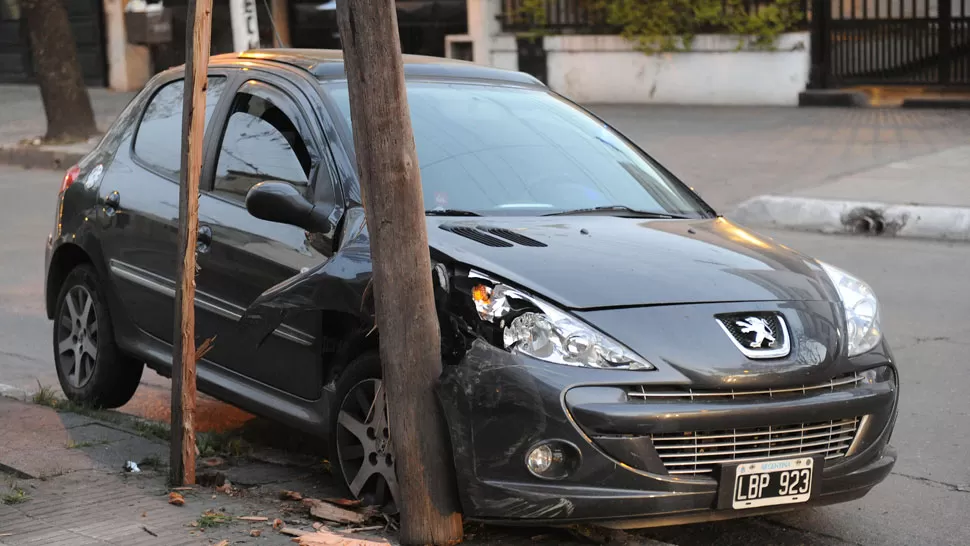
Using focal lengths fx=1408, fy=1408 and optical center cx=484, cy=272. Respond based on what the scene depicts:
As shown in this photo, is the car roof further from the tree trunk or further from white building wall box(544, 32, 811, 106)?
white building wall box(544, 32, 811, 106)

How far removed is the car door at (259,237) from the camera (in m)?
5.09

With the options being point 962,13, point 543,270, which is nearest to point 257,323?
point 543,270

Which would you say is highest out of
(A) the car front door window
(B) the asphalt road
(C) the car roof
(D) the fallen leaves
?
(C) the car roof

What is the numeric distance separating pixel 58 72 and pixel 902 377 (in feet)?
45.7

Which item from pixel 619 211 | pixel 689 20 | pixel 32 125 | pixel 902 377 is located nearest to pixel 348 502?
pixel 619 211

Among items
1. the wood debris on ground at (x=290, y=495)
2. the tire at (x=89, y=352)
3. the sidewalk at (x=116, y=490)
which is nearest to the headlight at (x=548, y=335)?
the sidewalk at (x=116, y=490)

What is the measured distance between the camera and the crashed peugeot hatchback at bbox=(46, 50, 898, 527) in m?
4.10

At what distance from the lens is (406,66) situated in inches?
229

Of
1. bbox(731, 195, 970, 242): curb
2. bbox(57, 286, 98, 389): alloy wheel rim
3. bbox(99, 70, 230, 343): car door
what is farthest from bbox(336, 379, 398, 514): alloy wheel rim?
bbox(731, 195, 970, 242): curb

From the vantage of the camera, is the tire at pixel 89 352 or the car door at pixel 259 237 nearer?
the car door at pixel 259 237

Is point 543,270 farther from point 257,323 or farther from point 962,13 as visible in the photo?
point 962,13

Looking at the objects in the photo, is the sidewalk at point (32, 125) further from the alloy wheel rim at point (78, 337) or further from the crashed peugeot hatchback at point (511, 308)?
the crashed peugeot hatchback at point (511, 308)

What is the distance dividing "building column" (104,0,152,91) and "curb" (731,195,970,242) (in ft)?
53.9

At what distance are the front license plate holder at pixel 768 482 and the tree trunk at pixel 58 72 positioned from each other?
15.5 m
